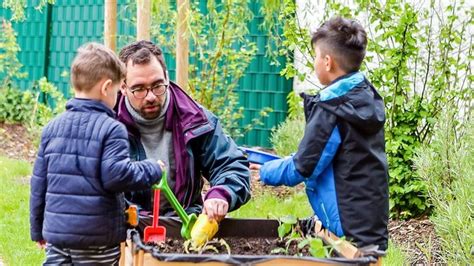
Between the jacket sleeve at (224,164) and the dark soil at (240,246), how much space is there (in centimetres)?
34

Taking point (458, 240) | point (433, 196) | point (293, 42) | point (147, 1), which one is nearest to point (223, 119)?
point (293, 42)

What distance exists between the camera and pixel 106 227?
3.24 m

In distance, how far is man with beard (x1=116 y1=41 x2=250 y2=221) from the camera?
12.4 ft

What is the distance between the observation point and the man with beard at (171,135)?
378cm

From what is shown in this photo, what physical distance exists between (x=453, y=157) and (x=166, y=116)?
6.82ft

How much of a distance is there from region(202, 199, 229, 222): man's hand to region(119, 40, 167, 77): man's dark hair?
0.73 meters

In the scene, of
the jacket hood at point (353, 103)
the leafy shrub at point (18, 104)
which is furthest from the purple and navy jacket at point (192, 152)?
the leafy shrub at point (18, 104)

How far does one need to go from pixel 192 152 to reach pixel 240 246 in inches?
27.8

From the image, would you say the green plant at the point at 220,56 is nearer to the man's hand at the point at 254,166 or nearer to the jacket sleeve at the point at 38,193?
the man's hand at the point at 254,166

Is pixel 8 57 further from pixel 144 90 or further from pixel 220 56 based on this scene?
pixel 144 90

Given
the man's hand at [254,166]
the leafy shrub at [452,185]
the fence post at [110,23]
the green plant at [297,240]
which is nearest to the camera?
the green plant at [297,240]

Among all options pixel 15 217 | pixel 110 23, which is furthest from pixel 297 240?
pixel 15 217

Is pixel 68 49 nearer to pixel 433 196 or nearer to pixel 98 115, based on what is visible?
pixel 433 196

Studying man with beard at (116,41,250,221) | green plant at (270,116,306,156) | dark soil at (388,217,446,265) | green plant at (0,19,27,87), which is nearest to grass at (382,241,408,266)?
dark soil at (388,217,446,265)
